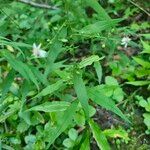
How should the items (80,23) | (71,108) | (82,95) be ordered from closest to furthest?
(82,95), (71,108), (80,23)

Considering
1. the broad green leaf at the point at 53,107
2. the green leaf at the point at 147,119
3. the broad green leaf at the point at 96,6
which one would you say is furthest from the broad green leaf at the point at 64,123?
the green leaf at the point at 147,119

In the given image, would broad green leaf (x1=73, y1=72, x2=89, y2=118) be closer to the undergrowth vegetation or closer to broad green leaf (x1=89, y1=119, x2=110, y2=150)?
the undergrowth vegetation

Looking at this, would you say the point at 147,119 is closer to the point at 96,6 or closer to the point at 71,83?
the point at 71,83

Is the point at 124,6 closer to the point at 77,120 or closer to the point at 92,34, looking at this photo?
the point at 77,120

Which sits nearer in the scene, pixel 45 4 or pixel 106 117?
pixel 106 117

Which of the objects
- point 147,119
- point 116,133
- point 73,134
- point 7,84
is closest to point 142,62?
point 147,119

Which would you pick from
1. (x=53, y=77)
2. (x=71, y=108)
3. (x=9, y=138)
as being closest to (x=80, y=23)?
(x=53, y=77)

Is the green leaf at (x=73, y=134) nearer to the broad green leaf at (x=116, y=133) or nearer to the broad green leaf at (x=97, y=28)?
the broad green leaf at (x=116, y=133)

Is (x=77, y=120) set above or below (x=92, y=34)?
below
